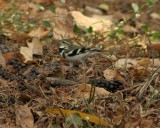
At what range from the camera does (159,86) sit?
3.85 metres

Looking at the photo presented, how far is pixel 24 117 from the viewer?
3.38 meters

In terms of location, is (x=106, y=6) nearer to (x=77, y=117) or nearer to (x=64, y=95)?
(x=64, y=95)

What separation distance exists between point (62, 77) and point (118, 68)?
1.69ft

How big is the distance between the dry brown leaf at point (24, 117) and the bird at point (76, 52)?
1.31 m

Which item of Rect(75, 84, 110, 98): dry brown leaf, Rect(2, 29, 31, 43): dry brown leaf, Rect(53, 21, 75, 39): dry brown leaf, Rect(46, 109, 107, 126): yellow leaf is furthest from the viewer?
Rect(53, 21, 75, 39): dry brown leaf

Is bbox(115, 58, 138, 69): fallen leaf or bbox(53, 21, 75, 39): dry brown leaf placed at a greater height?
bbox(53, 21, 75, 39): dry brown leaf

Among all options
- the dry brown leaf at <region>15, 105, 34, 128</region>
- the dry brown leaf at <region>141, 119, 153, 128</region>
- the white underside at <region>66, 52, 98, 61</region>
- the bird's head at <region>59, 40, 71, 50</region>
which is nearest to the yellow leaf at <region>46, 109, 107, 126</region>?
the dry brown leaf at <region>15, 105, 34, 128</region>

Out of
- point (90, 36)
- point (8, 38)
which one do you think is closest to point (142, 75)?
point (90, 36)

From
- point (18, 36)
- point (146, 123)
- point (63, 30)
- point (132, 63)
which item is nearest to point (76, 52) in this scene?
point (132, 63)

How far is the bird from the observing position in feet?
15.3

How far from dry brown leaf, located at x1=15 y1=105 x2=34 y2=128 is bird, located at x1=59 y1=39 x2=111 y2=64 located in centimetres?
131

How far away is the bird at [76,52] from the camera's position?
15.3ft

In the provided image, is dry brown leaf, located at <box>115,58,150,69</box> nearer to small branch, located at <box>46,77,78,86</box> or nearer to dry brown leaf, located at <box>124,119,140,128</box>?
small branch, located at <box>46,77,78,86</box>

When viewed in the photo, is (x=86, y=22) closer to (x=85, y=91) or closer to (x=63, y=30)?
(x=63, y=30)
